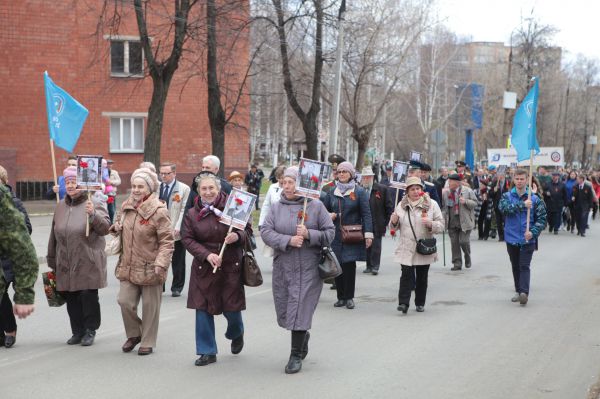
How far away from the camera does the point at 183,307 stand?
429 inches

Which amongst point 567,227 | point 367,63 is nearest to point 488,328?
point 567,227

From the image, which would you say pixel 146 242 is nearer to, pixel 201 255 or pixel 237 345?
pixel 201 255

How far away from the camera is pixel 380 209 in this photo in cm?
1461

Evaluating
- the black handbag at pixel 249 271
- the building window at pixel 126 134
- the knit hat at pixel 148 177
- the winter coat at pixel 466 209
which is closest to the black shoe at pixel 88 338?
the knit hat at pixel 148 177

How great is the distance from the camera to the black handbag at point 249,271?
7.63 metres

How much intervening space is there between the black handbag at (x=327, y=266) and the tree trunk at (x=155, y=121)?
16257 millimetres

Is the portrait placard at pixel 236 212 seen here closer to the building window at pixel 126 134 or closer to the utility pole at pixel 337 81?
the utility pole at pixel 337 81

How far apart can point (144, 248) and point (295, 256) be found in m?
1.41

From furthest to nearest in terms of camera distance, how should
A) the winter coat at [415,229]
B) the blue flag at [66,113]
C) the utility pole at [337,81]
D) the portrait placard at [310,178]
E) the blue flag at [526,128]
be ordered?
1. the utility pole at [337,81]
2. the blue flag at [526,128]
3. the blue flag at [66,113]
4. the winter coat at [415,229]
5. the portrait placard at [310,178]

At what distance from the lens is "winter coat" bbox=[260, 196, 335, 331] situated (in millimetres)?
7469

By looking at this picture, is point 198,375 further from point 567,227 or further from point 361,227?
point 567,227

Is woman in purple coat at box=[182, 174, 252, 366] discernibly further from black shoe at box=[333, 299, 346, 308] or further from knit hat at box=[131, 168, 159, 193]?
black shoe at box=[333, 299, 346, 308]

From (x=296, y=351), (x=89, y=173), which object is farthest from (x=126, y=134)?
(x=296, y=351)

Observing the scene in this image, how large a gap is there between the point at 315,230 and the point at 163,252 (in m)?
1.40
